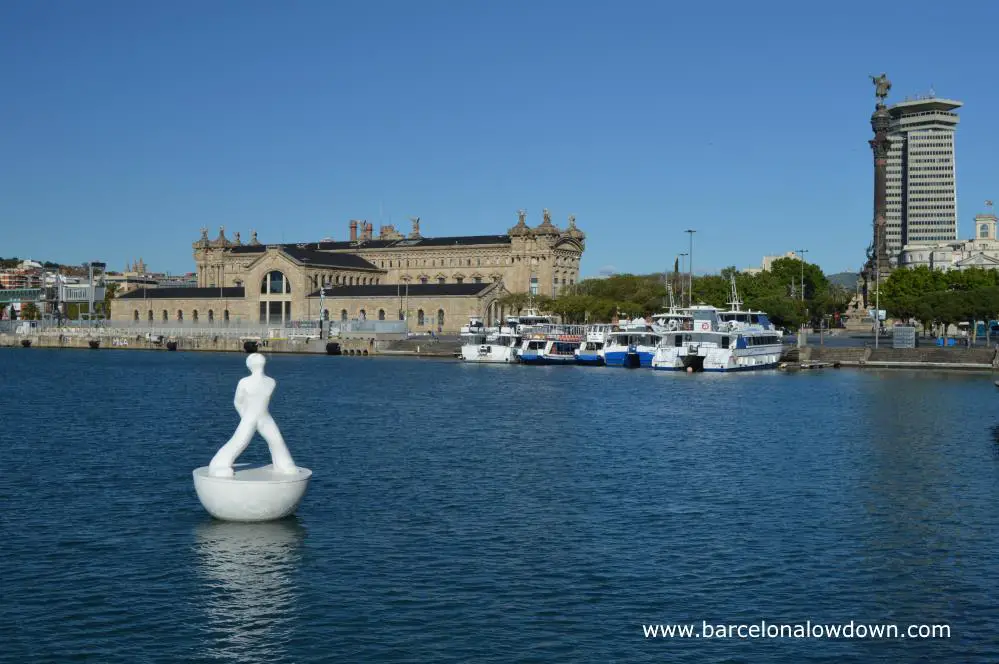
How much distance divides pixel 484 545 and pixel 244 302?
480 ft

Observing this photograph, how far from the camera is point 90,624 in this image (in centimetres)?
2008

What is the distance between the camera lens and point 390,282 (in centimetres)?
18075

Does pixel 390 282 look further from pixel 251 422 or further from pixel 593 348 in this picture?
pixel 251 422

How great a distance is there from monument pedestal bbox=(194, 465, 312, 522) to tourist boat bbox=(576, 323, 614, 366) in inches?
3188

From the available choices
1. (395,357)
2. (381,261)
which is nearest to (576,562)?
(395,357)

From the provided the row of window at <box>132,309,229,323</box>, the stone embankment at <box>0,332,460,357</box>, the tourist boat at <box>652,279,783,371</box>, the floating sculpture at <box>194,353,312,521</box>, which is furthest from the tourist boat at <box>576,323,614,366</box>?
the floating sculpture at <box>194,353,312,521</box>

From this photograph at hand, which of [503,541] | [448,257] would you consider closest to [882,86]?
[448,257]

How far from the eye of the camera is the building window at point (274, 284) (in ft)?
536

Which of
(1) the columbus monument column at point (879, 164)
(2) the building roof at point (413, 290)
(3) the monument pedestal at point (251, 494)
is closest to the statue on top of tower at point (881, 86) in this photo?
(1) the columbus monument column at point (879, 164)

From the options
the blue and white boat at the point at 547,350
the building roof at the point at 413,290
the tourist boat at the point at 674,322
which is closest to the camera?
the tourist boat at the point at 674,322

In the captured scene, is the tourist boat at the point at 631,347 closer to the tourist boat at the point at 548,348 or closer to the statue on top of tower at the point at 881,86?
the tourist boat at the point at 548,348

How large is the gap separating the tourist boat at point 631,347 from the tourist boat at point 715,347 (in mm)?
2648

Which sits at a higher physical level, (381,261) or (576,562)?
(381,261)

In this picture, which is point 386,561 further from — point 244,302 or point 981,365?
point 244,302
